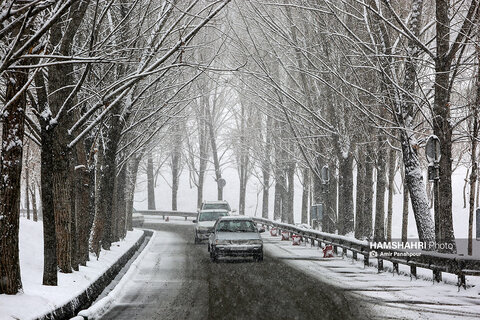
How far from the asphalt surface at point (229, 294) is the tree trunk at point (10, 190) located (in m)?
1.95

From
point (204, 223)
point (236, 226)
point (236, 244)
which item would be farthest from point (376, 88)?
point (204, 223)

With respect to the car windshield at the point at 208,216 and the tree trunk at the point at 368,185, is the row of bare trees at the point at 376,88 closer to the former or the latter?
the tree trunk at the point at 368,185

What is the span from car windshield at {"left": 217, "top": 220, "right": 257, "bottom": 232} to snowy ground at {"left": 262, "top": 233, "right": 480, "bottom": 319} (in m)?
1.74

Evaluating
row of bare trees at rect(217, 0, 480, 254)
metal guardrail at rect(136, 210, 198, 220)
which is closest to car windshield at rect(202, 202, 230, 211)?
row of bare trees at rect(217, 0, 480, 254)

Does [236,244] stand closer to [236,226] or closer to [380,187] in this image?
[236,226]

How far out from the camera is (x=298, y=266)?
21.0m

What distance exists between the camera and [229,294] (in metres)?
14.7

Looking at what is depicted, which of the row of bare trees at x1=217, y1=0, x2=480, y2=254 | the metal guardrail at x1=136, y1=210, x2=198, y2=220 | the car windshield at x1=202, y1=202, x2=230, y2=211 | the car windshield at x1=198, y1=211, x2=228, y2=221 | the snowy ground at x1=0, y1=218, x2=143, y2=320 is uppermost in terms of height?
the row of bare trees at x1=217, y1=0, x2=480, y2=254

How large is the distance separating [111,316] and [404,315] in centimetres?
517

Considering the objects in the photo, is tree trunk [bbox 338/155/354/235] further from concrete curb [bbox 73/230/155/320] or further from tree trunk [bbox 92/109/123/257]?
concrete curb [bbox 73/230/155/320]

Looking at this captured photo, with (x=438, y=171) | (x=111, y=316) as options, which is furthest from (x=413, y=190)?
(x=111, y=316)

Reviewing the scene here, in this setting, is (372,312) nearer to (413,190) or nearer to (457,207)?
(413,190)

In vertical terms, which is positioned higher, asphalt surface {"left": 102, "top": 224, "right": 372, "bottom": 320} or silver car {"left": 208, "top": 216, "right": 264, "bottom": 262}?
silver car {"left": 208, "top": 216, "right": 264, "bottom": 262}

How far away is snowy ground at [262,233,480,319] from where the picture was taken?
472 inches
